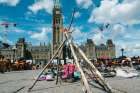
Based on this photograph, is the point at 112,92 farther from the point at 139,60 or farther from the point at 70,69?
the point at 139,60

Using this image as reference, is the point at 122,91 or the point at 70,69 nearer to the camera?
the point at 122,91

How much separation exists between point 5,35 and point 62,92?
96654 mm

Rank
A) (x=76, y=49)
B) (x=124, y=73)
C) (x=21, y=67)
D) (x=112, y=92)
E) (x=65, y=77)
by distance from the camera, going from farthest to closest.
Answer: (x=21, y=67)
(x=124, y=73)
(x=65, y=77)
(x=76, y=49)
(x=112, y=92)

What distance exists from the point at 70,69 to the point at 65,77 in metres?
0.81

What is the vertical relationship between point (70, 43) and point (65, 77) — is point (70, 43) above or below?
above

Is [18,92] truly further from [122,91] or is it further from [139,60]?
[139,60]

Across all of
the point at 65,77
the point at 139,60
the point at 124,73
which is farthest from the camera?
the point at 139,60

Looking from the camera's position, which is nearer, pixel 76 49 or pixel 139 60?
pixel 76 49

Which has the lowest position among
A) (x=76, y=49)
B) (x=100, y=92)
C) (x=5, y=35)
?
(x=100, y=92)

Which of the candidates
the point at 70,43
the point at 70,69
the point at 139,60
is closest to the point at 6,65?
the point at 139,60

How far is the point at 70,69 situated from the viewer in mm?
24062

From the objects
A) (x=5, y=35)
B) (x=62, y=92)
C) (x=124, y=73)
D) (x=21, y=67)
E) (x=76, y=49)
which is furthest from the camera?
(x=5, y=35)

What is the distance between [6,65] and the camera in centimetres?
6625

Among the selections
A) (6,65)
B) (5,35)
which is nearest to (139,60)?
(6,65)
